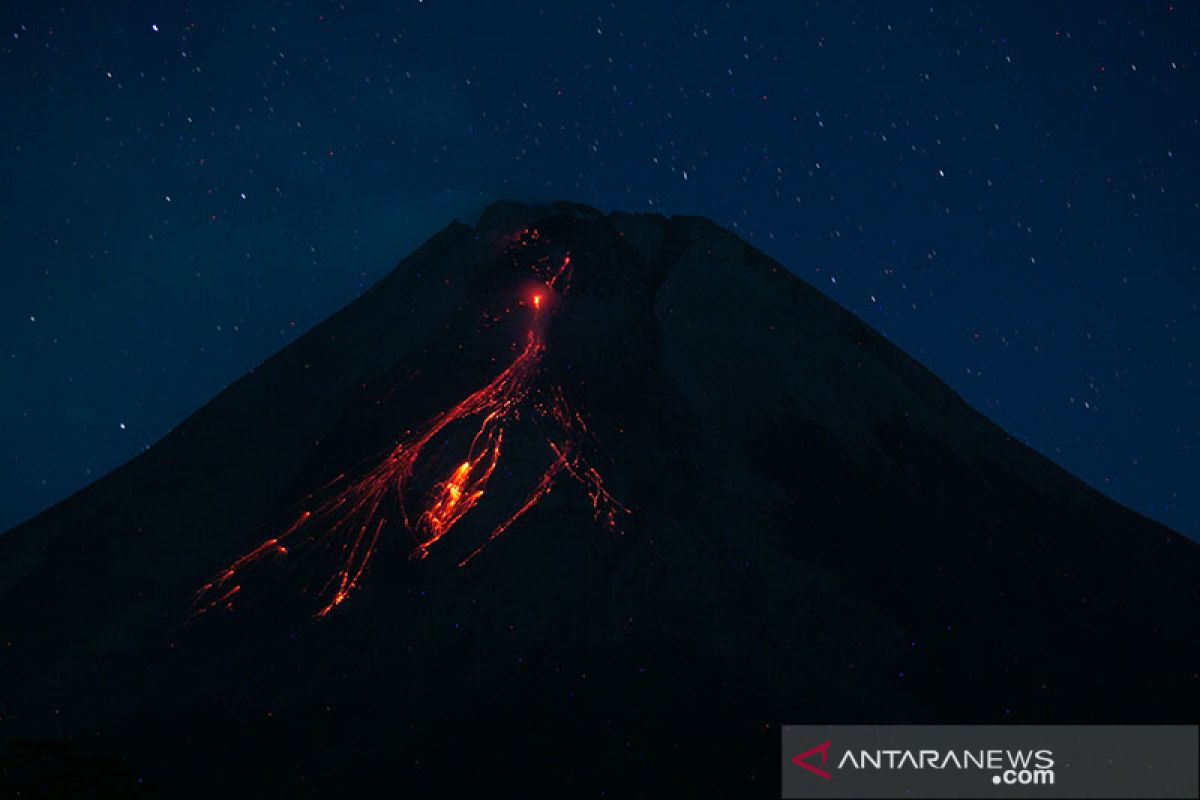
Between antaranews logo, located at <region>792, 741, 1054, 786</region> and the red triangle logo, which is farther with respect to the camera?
antaranews logo, located at <region>792, 741, 1054, 786</region>

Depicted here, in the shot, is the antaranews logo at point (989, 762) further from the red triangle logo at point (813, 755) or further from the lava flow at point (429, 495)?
the lava flow at point (429, 495)

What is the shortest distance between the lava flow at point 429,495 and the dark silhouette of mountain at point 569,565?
0.49 ft

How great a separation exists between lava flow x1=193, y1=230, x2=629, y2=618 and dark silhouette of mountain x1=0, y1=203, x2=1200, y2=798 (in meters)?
0.15

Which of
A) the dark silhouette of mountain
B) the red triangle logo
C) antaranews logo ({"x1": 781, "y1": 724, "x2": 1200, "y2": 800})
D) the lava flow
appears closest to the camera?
the red triangle logo

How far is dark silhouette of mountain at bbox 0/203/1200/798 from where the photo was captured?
2578 centimetres

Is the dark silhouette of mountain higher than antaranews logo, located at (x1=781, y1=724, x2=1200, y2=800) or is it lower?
higher

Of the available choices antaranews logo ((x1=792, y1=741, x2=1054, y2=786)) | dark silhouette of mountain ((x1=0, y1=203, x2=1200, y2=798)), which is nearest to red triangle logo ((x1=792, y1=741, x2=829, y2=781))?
antaranews logo ((x1=792, y1=741, x2=1054, y2=786))

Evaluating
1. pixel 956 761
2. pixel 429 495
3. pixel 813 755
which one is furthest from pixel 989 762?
pixel 429 495

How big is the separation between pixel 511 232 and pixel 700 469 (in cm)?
2262

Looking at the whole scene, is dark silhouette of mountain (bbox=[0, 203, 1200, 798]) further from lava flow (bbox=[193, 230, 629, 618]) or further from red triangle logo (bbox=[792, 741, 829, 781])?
red triangle logo (bbox=[792, 741, 829, 781])

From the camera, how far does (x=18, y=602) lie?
3525 centimetres

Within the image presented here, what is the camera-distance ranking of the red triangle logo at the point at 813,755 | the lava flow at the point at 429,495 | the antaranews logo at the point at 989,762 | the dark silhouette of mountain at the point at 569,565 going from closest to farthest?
the red triangle logo at the point at 813,755, the antaranews logo at the point at 989,762, the dark silhouette of mountain at the point at 569,565, the lava flow at the point at 429,495

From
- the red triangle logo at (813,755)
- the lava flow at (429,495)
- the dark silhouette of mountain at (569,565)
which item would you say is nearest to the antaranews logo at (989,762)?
the red triangle logo at (813,755)

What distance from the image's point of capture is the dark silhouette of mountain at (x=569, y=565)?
25781 millimetres
